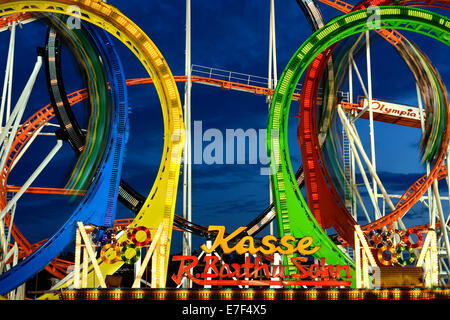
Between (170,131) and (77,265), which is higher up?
(170,131)

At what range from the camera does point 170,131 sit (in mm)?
12023

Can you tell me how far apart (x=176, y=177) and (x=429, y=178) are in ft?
25.4

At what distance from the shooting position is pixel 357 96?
2155 cm

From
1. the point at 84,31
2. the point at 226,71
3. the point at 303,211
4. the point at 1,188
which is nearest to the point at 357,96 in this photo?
the point at 226,71

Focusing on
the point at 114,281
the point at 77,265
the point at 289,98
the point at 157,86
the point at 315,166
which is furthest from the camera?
the point at 315,166

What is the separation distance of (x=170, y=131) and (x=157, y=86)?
44.5 inches

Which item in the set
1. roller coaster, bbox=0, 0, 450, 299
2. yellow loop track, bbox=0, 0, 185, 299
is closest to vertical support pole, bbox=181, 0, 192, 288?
roller coaster, bbox=0, 0, 450, 299

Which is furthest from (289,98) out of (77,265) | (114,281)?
(77,265)

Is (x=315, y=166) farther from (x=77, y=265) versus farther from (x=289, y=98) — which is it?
(x=77, y=265)

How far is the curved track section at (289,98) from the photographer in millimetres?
11961

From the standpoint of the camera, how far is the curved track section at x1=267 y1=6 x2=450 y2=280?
1196 cm

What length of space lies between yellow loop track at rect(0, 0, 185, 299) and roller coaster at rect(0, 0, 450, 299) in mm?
23

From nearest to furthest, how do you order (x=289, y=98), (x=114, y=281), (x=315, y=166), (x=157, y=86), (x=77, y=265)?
(x=77, y=265), (x=114, y=281), (x=157, y=86), (x=289, y=98), (x=315, y=166)
